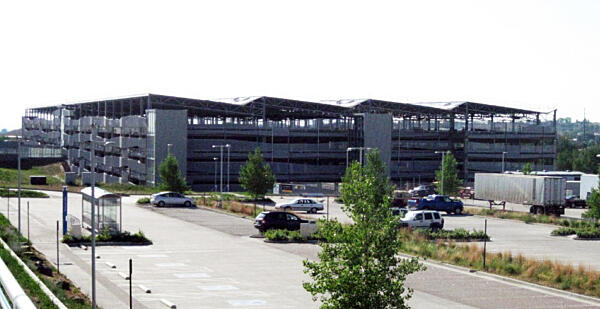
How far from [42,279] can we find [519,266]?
60.1ft

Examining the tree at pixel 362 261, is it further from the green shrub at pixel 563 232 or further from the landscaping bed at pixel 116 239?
the green shrub at pixel 563 232

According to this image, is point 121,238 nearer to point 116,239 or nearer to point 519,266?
point 116,239

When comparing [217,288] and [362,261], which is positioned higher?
[362,261]

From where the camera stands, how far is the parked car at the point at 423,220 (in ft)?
154

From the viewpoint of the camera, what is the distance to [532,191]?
203 ft

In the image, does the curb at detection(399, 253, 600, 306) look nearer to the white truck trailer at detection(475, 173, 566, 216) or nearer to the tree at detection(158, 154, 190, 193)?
the white truck trailer at detection(475, 173, 566, 216)

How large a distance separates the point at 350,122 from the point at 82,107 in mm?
47431

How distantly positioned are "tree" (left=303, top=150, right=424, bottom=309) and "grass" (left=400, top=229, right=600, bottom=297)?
41.3 feet

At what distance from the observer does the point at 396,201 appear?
66750 millimetres

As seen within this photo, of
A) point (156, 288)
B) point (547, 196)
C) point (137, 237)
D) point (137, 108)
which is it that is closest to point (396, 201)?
point (547, 196)

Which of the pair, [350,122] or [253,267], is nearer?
[253,267]

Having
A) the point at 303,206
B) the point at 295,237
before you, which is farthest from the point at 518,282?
the point at 303,206

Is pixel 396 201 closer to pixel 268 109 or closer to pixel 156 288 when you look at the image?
pixel 268 109

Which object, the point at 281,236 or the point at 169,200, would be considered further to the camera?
the point at 169,200
